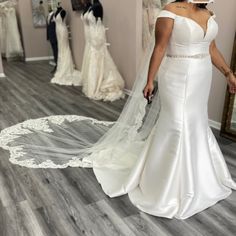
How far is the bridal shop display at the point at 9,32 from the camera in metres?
8.04

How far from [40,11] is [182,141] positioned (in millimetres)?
7383

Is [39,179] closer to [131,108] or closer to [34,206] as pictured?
[34,206]

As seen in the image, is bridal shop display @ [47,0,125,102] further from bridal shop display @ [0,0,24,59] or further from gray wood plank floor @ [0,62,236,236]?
bridal shop display @ [0,0,24,59]

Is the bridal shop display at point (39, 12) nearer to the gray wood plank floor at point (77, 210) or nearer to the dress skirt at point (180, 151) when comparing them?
the gray wood plank floor at point (77, 210)

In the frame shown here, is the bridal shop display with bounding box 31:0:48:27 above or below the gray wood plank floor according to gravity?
above

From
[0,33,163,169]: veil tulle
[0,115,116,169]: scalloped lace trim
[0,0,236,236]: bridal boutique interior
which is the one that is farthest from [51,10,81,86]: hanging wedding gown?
[0,33,163,169]: veil tulle

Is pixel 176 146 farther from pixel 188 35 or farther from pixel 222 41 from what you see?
pixel 222 41

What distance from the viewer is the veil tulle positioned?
2.55 meters

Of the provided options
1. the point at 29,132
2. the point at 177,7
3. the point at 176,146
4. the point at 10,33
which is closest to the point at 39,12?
the point at 10,33

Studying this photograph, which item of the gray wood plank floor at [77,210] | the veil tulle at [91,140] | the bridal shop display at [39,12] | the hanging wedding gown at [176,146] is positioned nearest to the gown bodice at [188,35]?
the hanging wedding gown at [176,146]

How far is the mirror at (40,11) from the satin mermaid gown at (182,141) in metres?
6.97

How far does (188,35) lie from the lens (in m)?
1.73

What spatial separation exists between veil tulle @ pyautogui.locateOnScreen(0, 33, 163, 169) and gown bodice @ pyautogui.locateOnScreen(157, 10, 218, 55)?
53cm

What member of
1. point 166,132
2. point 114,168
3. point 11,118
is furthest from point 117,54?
point 166,132
